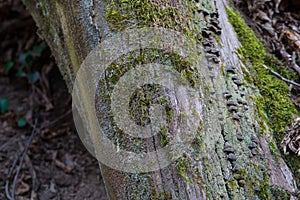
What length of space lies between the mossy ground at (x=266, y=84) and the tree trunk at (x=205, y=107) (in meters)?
0.01

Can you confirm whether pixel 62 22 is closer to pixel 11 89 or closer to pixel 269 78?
pixel 269 78

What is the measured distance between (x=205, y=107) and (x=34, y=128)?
2.09 m

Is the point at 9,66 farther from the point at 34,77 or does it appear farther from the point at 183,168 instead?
the point at 183,168

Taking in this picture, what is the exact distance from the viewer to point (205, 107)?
1.52 meters

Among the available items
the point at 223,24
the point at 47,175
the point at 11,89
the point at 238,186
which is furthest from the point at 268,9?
the point at 11,89

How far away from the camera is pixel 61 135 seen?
3221mm

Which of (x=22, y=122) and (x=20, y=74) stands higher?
(x=20, y=74)

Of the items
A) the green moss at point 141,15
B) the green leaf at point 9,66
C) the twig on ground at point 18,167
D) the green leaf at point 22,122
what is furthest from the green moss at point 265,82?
the green leaf at point 9,66

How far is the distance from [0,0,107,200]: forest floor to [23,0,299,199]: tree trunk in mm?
1299

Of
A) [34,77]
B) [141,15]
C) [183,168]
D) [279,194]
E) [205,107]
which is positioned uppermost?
[141,15]

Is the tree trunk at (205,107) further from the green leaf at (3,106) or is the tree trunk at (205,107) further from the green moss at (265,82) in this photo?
the green leaf at (3,106)

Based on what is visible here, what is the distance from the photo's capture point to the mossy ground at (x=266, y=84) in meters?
1.66

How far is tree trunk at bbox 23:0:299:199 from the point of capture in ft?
4.53

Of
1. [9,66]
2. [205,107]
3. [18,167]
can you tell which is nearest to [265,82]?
[205,107]
